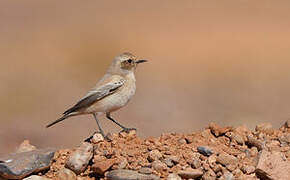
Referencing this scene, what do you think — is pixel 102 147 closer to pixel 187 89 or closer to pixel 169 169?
pixel 169 169

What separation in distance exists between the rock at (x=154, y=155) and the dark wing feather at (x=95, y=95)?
6.90 feet

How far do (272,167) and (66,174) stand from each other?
9.27 feet

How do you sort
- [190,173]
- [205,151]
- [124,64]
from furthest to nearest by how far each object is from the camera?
1. [124,64]
2. [205,151]
3. [190,173]

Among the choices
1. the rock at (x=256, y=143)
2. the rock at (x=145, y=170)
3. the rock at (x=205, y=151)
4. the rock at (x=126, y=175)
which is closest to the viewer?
the rock at (x=126, y=175)

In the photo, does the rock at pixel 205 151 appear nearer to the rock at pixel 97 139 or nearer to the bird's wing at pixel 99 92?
the rock at pixel 97 139

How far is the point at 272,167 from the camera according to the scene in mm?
8766

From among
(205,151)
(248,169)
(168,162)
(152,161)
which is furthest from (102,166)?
(248,169)

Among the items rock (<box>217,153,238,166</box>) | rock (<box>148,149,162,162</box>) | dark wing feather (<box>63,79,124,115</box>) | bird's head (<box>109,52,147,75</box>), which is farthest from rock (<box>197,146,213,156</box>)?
bird's head (<box>109,52,147,75</box>)

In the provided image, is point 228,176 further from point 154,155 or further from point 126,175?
point 126,175

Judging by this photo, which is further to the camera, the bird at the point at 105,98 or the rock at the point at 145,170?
the bird at the point at 105,98

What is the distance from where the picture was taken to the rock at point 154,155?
878 centimetres

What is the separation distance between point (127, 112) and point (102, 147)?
10314 millimetres

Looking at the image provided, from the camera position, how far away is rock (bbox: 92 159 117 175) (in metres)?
8.54

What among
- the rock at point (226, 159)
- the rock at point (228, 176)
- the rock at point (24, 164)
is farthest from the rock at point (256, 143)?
the rock at point (24, 164)
